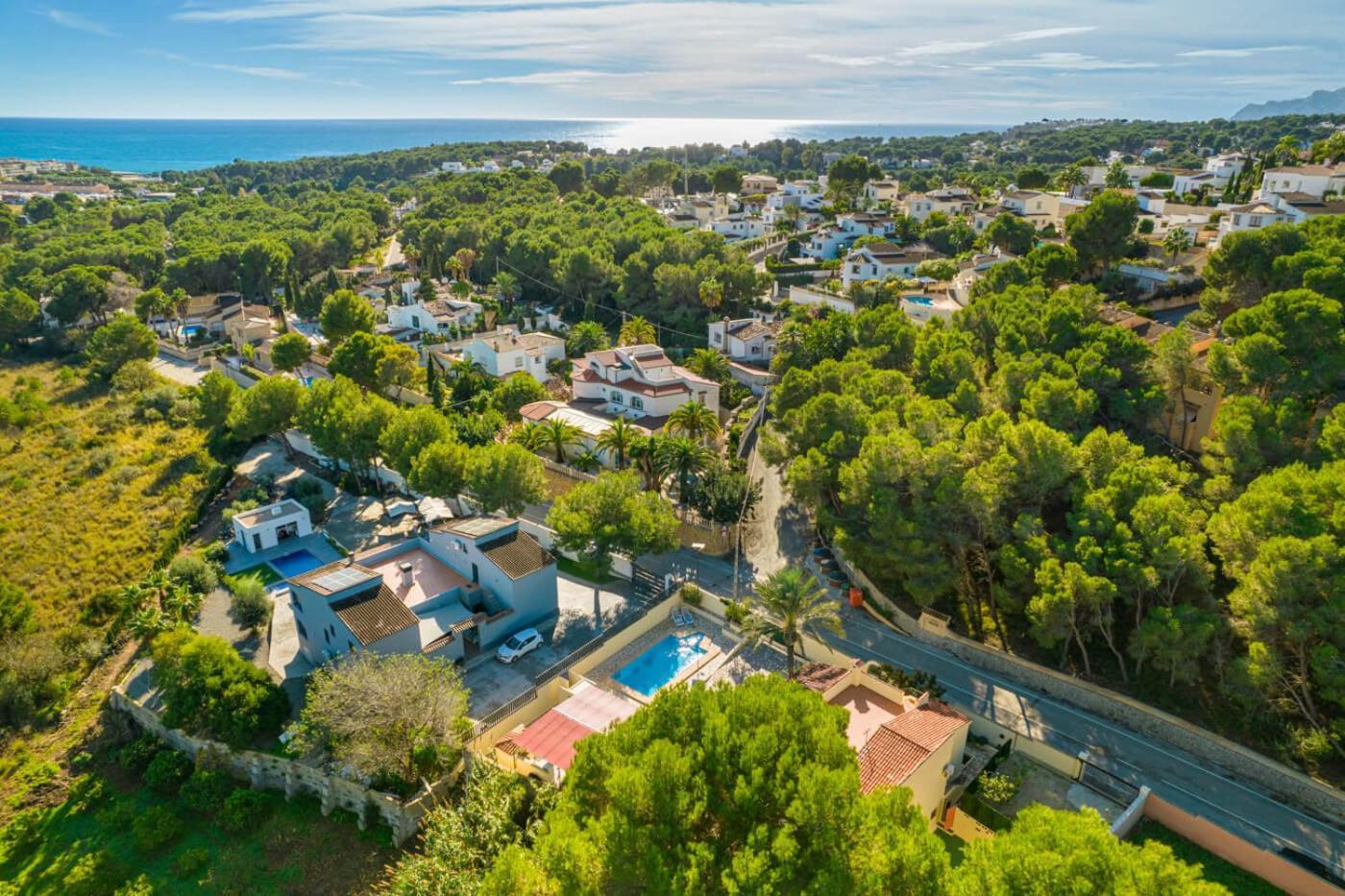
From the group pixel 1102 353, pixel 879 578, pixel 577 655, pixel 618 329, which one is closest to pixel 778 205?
pixel 618 329

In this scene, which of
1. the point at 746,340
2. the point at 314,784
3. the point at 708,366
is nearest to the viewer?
the point at 314,784

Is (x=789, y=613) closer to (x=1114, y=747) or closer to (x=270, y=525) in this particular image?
(x=1114, y=747)

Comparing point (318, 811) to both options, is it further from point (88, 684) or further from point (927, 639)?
point (927, 639)

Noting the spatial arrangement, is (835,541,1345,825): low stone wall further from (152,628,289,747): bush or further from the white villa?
the white villa

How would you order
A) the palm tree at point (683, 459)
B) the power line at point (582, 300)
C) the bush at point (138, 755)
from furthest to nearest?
the power line at point (582, 300) → the palm tree at point (683, 459) → the bush at point (138, 755)

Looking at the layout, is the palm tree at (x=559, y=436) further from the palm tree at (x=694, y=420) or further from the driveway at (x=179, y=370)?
the driveway at (x=179, y=370)

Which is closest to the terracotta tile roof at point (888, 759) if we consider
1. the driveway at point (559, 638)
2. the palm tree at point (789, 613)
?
the palm tree at point (789, 613)

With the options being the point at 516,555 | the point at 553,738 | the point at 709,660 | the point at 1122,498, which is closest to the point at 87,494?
the point at 516,555
